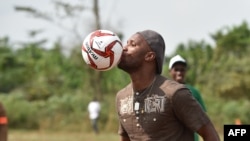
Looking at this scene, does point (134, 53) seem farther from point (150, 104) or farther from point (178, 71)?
point (178, 71)

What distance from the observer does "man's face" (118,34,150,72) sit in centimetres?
517

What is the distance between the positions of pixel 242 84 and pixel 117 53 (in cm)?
3814

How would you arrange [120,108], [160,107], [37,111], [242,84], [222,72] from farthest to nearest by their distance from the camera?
[222,72] → [242,84] → [37,111] → [120,108] → [160,107]

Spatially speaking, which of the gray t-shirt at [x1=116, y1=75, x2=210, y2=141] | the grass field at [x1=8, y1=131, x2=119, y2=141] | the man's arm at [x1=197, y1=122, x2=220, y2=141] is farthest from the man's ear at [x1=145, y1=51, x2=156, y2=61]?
the grass field at [x1=8, y1=131, x2=119, y2=141]

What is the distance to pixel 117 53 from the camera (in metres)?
5.14

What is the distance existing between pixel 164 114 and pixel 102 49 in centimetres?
63

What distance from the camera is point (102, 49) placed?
5195 mm

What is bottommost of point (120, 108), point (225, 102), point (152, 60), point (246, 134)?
point (225, 102)

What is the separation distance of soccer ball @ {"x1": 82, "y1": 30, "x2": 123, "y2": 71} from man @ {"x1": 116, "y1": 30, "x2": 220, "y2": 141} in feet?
0.21

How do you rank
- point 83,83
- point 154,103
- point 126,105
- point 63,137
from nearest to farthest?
1. point 154,103
2. point 126,105
3. point 63,137
4. point 83,83

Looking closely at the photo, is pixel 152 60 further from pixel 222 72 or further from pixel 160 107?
pixel 222 72

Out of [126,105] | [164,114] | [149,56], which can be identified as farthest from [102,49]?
[164,114]

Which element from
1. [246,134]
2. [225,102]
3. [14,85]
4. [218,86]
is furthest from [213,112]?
[246,134]

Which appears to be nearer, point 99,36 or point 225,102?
point 99,36
